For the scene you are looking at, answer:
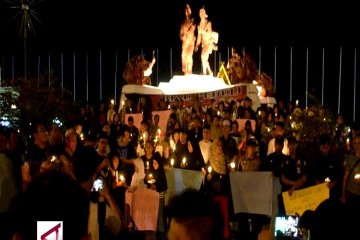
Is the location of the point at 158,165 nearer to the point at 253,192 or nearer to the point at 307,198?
the point at 253,192

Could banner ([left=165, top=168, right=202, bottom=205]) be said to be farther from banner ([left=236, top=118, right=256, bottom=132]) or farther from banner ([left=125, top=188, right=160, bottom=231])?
banner ([left=236, top=118, right=256, bottom=132])

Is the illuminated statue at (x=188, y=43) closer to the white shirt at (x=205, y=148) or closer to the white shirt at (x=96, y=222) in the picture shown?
the white shirt at (x=205, y=148)

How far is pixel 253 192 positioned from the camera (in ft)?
33.1

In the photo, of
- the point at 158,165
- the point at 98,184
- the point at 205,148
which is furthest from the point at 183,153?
the point at 98,184

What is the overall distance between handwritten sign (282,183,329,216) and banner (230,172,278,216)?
1075mm

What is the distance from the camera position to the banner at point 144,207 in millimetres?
10578

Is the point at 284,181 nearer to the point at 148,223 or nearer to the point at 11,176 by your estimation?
the point at 148,223

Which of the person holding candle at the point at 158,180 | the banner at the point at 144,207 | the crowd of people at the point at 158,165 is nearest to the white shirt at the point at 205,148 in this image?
the crowd of people at the point at 158,165

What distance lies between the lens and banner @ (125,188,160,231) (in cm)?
1058

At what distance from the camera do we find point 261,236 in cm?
439

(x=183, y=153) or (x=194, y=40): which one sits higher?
(x=194, y=40)

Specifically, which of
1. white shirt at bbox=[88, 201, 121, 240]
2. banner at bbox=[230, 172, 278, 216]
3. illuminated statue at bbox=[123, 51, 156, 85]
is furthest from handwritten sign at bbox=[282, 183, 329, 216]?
illuminated statue at bbox=[123, 51, 156, 85]

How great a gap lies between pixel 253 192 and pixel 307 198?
156 cm

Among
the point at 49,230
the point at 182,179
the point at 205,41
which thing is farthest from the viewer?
the point at 205,41
